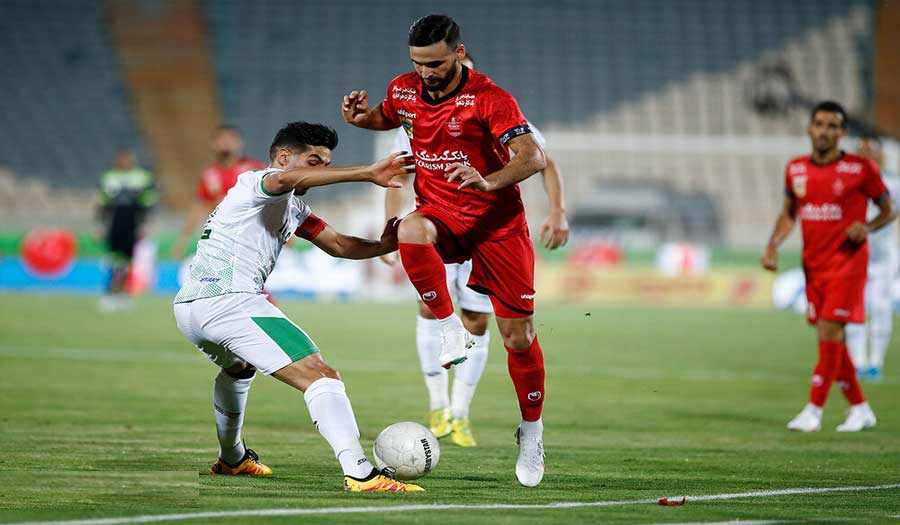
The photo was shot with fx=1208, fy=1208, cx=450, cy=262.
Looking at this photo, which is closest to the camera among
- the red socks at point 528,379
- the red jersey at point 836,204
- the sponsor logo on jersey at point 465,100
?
the sponsor logo on jersey at point 465,100

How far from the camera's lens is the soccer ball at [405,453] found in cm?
541

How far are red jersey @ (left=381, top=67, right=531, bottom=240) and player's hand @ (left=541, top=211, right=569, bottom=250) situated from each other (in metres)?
0.24

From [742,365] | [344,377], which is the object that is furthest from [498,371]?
[742,365]

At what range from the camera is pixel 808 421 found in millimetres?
8391

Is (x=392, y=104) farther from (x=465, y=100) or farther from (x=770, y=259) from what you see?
(x=770, y=259)

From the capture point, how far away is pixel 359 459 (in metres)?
5.10

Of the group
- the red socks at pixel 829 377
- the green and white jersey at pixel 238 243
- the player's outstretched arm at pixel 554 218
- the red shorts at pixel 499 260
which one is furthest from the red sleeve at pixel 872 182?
the green and white jersey at pixel 238 243

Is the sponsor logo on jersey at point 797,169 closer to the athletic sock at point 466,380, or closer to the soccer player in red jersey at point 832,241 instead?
the soccer player in red jersey at point 832,241

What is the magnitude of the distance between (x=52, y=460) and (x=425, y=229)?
7.22 ft

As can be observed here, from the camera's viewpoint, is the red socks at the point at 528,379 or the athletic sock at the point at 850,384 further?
the athletic sock at the point at 850,384

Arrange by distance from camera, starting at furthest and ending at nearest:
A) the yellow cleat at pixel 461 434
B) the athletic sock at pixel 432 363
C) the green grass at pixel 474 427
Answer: the athletic sock at pixel 432 363
the yellow cleat at pixel 461 434
the green grass at pixel 474 427

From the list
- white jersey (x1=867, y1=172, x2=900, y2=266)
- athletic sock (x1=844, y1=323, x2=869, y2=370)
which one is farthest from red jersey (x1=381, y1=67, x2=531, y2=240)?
white jersey (x1=867, y1=172, x2=900, y2=266)

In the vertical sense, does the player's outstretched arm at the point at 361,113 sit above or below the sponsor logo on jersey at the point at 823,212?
above

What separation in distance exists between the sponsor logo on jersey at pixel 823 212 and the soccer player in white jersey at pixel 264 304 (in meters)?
4.06
